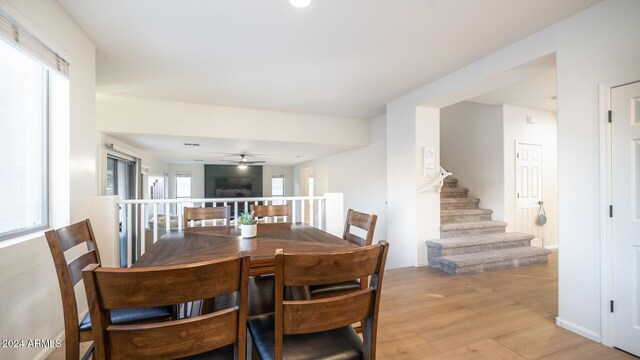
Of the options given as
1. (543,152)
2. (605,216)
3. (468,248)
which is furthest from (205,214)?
(543,152)

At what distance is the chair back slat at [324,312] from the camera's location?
0.97 m

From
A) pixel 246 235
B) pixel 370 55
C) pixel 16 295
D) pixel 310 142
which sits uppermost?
pixel 370 55

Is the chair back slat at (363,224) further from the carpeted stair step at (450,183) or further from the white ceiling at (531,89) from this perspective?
the carpeted stair step at (450,183)

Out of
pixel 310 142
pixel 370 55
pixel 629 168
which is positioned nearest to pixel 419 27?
pixel 370 55

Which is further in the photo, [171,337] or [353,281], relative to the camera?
[353,281]

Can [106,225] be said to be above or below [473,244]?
above

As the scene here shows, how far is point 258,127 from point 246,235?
9.64 feet

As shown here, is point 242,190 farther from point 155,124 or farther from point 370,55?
point 370,55

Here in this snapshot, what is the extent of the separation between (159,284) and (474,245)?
4.04m

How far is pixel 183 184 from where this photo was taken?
9961 millimetres

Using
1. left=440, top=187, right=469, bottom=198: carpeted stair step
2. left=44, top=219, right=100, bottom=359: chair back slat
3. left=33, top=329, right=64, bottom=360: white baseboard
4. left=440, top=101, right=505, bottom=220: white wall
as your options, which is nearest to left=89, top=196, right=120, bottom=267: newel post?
left=33, top=329, right=64, bottom=360: white baseboard

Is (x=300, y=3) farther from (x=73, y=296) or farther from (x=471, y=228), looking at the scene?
(x=471, y=228)

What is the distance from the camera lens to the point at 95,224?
260 centimetres

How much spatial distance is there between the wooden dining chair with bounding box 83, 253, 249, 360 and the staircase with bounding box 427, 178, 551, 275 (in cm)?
322
